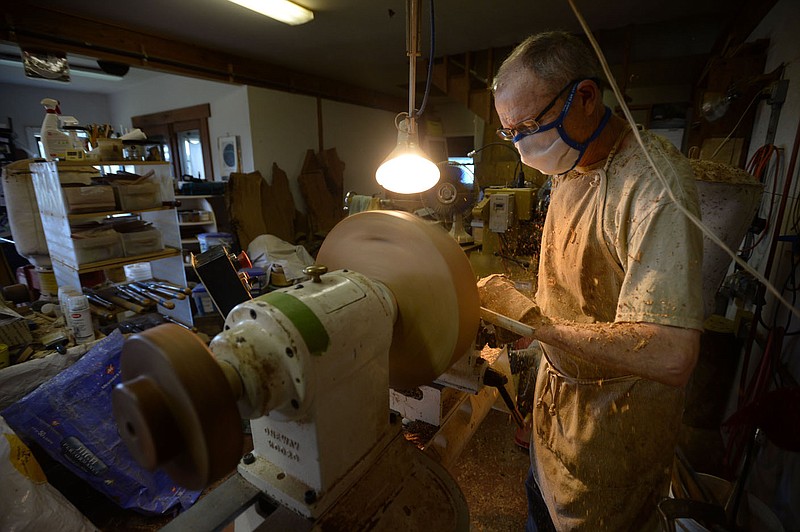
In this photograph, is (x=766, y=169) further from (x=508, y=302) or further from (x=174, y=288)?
(x=174, y=288)

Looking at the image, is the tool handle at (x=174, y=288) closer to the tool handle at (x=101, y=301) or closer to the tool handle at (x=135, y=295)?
the tool handle at (x=135, y=295)

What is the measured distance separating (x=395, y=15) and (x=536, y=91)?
10.7 ft

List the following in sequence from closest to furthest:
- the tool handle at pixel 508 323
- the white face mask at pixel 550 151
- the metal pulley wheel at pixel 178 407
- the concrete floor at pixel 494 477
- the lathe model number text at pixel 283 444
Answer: the metal pulley wheel at pixel 178 407 < the lathe model number text at pixel 283 444 < the tool handle at pixel 508 323 < the white face mask at pixel 550 151 < the concrete floor at pixel 494 477

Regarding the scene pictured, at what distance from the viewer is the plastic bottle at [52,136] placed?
7.34 ft

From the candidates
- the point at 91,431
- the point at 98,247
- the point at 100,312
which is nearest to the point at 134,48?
the point at 98,247

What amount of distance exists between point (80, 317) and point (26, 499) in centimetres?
103

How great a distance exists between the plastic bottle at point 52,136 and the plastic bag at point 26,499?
61.2 inches

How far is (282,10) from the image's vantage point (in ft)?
10.8

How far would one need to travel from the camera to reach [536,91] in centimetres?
94

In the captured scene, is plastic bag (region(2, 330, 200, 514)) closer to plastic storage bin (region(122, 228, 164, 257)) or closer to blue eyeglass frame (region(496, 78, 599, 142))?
plastic storage bin (region(122, 228, 164, 257))

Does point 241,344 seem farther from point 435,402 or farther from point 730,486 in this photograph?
point 730,486

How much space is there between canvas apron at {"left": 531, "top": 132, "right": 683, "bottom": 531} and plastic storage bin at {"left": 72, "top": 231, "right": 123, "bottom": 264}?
286cm

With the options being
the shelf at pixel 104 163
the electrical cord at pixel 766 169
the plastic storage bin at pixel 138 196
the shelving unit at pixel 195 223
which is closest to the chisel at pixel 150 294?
the plastic storage bin at pixel 138 196

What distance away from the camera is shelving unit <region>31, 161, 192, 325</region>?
2369mm
